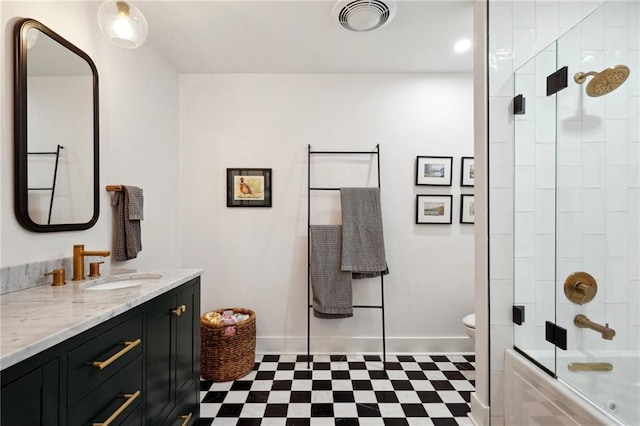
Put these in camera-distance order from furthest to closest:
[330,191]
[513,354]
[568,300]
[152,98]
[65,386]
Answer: [330,191] < [152,98] < [513,354] < [568,300] < [65,386]

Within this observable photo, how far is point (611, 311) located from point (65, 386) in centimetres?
213

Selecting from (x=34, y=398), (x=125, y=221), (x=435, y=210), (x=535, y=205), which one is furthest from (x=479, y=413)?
(x=125, y=221)

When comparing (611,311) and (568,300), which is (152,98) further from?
(611,311)

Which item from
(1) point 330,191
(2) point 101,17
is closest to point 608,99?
(1) point 330,191

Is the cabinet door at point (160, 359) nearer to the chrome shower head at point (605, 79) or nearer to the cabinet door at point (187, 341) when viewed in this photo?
the cabinet door at point (187, 341)

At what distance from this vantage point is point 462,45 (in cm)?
234

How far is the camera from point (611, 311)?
1445 millimetres

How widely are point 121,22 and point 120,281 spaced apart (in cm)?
125

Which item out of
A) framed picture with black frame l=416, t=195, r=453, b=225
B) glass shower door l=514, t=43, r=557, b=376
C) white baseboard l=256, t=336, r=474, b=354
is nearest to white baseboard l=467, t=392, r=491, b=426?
glass shower door l=514, t=43, r=557, b=376

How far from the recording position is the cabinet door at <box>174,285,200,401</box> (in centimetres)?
157

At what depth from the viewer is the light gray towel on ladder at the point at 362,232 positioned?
260cm

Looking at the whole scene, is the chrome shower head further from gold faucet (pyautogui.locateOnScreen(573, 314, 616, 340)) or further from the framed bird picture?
the framed bird picture

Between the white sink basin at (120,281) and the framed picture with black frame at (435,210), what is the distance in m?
2.11

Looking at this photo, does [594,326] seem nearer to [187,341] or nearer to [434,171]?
[434,171]
